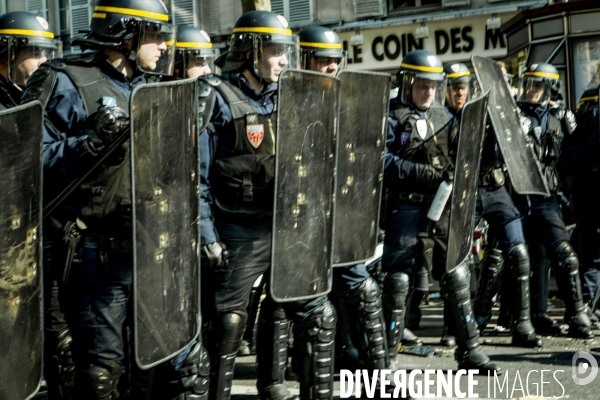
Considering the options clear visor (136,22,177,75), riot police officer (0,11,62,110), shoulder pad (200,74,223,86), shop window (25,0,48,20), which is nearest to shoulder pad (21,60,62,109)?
clear visor (136,22,177,75)

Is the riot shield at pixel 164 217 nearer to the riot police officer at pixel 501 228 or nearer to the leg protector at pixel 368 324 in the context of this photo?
the leg protector at pixel 368 324

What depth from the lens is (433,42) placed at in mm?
19531

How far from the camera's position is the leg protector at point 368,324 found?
17.0 ft

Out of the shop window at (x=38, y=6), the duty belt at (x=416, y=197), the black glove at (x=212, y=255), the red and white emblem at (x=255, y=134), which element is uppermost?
the shop window at (x=38, y=6)

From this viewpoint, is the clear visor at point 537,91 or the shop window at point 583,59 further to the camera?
the shop window at point 583,59

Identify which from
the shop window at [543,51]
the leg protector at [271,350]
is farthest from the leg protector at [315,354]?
the shop window at [543,51]

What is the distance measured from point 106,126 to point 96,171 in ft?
0.78

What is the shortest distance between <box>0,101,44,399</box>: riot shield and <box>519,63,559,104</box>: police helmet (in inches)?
204

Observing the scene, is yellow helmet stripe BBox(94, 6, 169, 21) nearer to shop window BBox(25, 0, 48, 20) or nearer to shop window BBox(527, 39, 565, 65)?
shop window BBox(527, 39, 565, 65)

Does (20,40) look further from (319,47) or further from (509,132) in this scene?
(509,132)

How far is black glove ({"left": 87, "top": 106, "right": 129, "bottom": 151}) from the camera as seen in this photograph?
3471 millimetres

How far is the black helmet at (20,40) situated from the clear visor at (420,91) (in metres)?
2.03

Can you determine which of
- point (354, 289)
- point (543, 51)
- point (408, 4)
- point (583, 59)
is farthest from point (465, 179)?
point (408, 4)

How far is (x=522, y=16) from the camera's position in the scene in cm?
1467
